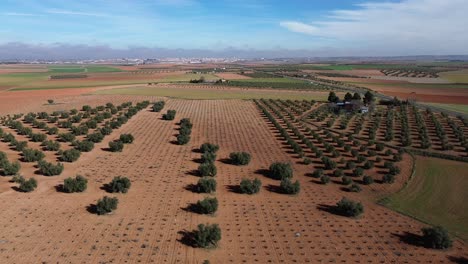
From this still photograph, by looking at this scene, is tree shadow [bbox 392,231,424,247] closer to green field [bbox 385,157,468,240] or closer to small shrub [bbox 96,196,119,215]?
green field [bbox 385,157,468,240]

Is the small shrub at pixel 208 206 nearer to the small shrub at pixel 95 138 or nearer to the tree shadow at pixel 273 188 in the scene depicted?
the tree shadow at pixel 273 188

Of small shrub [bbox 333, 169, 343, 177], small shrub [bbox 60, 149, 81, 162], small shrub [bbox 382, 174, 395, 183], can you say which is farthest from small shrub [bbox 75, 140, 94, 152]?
small shrub [bbox 382, 174, 395, 183]

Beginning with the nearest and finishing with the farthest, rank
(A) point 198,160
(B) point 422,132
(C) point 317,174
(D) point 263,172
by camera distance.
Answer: (C) point 317,174
(D) point 263,172
(A) point 198,160
(B) point 422,132

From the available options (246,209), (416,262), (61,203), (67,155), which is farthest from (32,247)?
(416,262)

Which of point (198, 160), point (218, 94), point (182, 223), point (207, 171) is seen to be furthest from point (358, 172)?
point (218, 94)

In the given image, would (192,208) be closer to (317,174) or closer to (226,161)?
(226,161)
